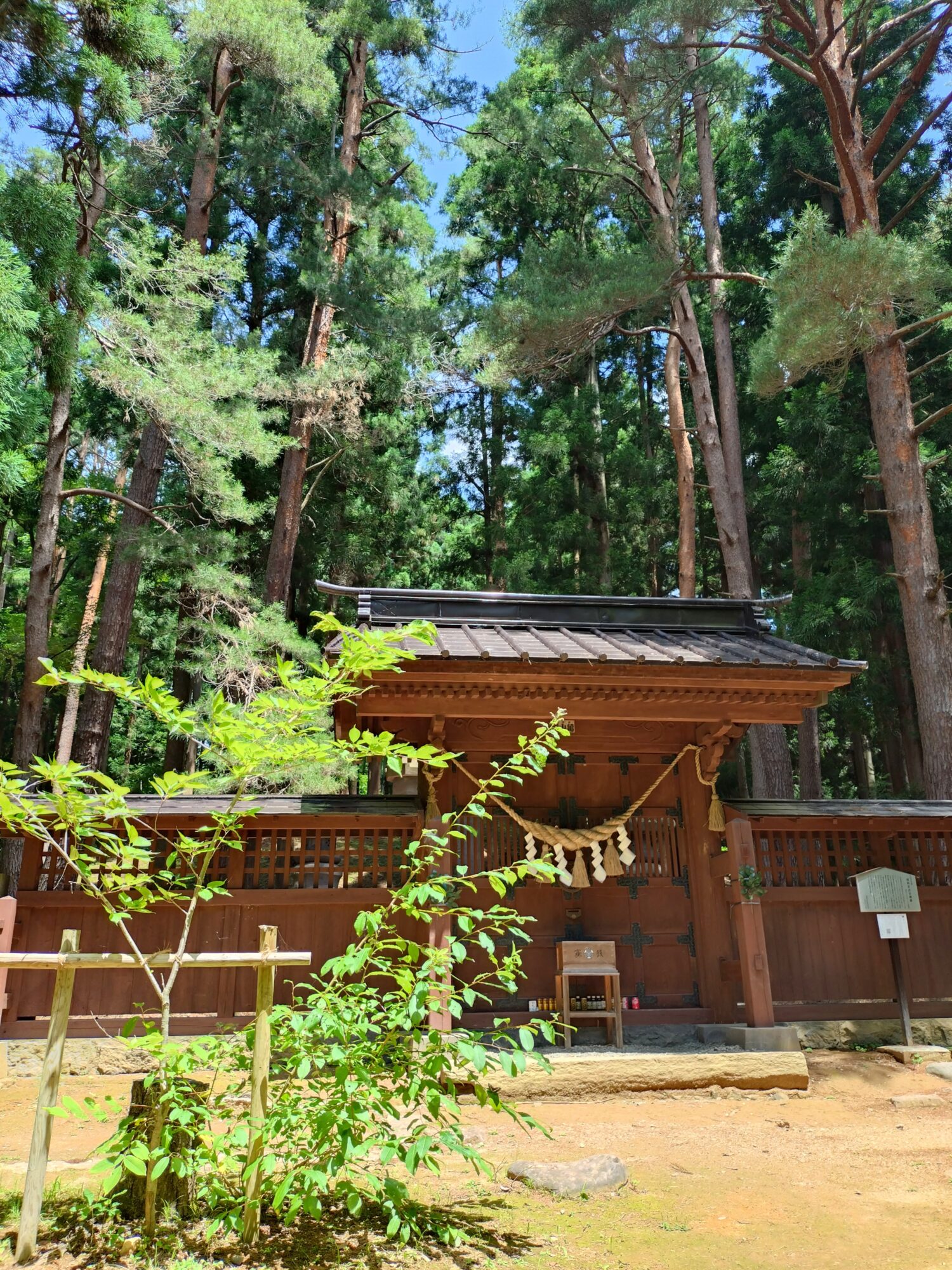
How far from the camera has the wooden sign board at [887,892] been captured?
25.6ft

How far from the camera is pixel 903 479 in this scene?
1178cm

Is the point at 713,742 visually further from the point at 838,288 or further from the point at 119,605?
the point at 119,605

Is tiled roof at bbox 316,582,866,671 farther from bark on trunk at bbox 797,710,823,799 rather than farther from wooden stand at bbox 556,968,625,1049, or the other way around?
bark on trunk at bbox 797,710,823,799

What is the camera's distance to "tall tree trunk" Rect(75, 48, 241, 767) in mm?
12039

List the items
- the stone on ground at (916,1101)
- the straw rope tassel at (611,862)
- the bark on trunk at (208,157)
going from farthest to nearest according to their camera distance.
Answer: the bark on trunk at (208,157) < the straw rope tassel at (611,862) < the stone on ground at (916,1101)

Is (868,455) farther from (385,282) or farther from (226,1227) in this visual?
(226,1227)

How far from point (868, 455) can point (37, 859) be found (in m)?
14.9

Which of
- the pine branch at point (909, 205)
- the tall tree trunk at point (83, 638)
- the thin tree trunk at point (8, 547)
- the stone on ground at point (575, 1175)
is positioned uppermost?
the pine branch at point (909, 205)

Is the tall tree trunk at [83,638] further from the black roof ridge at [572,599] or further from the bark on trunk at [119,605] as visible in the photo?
the black roof ridge at [572,599]

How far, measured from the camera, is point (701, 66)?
1304cm

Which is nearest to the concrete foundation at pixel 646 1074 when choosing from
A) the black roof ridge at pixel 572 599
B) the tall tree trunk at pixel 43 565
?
the black roof ridge at pixel 572 599

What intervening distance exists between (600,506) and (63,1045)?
57.6 ft

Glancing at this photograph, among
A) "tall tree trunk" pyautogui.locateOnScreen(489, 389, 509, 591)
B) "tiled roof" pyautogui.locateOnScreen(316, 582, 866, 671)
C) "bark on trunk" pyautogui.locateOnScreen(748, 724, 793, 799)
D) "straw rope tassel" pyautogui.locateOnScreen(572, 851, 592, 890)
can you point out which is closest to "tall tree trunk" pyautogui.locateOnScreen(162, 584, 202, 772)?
"tiled roof" pyautogui.locateOnScreen(316, 582, 866, 671)

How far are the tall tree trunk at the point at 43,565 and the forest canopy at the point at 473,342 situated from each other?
0.06 meters
